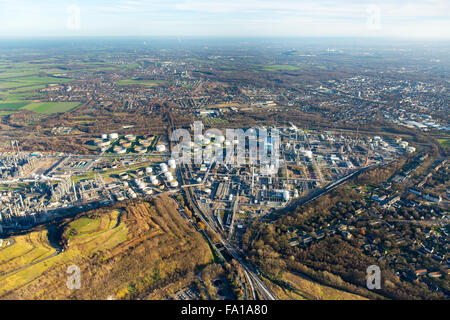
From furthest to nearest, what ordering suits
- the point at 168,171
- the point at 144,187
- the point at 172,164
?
the point at 172,164 < the point at 168,171 < the point at 144,187

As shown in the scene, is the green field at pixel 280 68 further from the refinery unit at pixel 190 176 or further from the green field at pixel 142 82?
the refinery unit at pixel 190 176

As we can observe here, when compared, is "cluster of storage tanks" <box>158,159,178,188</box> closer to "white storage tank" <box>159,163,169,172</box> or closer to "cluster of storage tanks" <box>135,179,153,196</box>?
"white storage tank" <box>159,163,169,172</box>

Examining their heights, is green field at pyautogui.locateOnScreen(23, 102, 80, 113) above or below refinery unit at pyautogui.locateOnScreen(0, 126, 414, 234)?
above

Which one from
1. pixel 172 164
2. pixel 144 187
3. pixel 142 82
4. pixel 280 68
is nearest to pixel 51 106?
pixel 142 82

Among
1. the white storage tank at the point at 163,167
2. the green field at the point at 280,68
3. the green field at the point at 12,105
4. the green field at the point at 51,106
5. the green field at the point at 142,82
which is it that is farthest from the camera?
the green field at the point at 280,68

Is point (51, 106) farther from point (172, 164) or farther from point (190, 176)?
point (190, 176)

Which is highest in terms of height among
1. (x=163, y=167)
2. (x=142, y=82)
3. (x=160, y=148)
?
(x=142, y=82)

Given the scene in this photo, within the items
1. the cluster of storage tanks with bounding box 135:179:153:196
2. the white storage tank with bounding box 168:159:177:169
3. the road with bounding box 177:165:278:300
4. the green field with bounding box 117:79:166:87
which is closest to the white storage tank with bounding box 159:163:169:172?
the white storage tank with bounding box 168:159:177:169

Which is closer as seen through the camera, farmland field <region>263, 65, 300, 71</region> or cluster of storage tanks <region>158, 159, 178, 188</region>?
cluster of storage tanks <region>158, 159, 178, 188</region>

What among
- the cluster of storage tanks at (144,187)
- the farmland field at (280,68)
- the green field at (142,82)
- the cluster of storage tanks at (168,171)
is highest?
the farmland field at (280,68)

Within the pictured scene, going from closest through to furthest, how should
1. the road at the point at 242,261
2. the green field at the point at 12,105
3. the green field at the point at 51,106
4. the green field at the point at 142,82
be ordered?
the road at the point at 242,261, the green field at the point at 51,106, the green field at the point at 12,105, the green field at the point at 142,82

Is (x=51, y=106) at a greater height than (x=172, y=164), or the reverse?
(x=51, y=106)

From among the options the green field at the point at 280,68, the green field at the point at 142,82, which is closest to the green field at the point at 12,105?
the green field at the point at 142,82

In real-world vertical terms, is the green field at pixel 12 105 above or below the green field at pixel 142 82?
below
